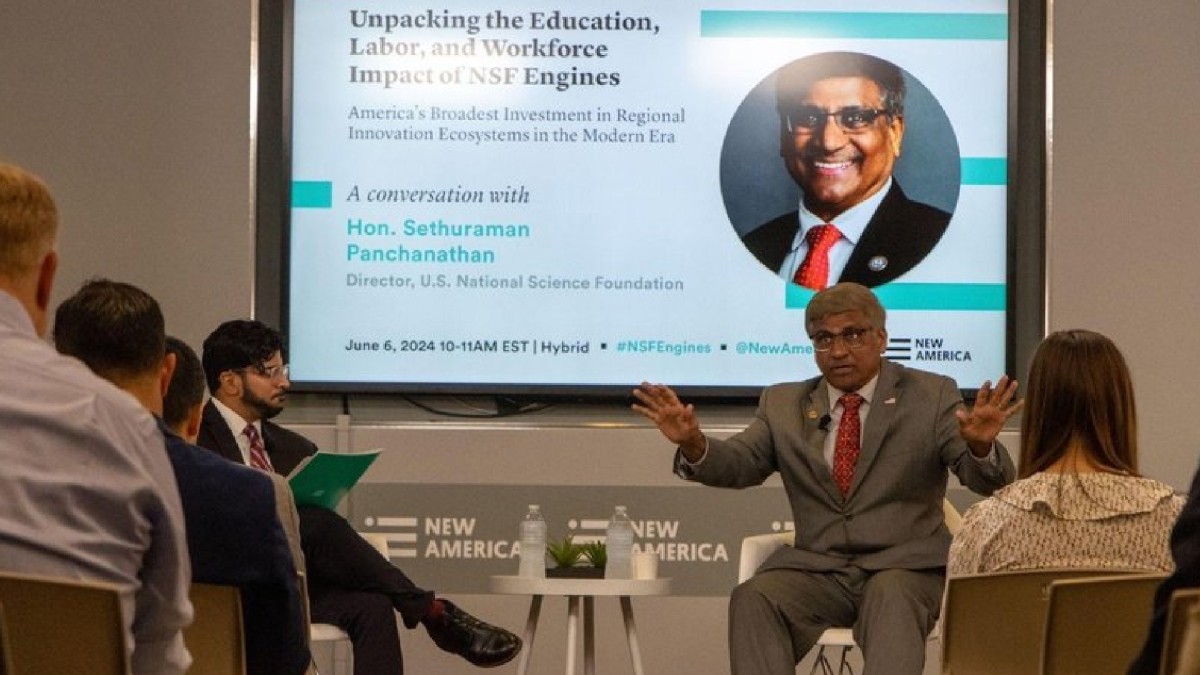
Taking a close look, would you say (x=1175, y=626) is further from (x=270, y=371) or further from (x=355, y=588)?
(x=270, y=371)

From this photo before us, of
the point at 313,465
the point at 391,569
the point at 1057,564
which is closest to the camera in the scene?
the point at 1057,564

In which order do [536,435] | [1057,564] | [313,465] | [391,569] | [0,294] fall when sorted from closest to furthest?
[0,294], [1057,564], [313,465], [391,569], [536,435]

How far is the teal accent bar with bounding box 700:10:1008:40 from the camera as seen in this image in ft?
21.3

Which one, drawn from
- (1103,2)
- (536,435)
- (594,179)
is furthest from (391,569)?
(1103,2)

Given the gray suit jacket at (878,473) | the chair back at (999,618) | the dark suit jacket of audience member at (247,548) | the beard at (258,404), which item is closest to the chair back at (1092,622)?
the chair back at (999,618)

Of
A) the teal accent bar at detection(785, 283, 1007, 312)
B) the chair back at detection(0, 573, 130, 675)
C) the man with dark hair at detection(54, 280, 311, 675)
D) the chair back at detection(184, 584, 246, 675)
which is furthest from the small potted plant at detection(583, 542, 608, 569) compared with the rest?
the chair back at detection(0, 573, 130, 675)

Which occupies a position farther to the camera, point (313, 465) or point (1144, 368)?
point (1144, 368)

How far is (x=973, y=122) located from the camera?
6.51 m

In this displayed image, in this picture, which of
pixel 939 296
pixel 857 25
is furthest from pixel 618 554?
pixel 857 25

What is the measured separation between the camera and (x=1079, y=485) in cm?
357

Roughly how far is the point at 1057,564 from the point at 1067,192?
3.21 meters

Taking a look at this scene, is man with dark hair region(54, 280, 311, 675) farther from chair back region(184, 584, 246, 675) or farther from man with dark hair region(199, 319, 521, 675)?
man with dark hair region(199, 319, 521, 675)

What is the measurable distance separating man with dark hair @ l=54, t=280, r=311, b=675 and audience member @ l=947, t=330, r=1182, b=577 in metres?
1.51

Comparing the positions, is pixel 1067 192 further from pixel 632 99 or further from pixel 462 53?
pixel 462 53
